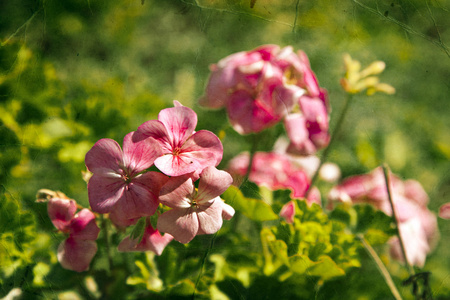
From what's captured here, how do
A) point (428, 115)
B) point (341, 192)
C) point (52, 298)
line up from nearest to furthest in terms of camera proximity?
point (52, 298) < point (341, 192) < point (428, 115)

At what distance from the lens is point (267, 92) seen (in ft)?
1.50

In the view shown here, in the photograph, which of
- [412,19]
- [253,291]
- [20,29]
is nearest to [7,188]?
[20,29]

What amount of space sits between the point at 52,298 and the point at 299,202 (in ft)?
0.87

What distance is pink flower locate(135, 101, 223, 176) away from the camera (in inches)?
13.6

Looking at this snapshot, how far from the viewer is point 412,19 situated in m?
0.55

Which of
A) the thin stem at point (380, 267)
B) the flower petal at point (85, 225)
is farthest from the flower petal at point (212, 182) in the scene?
the thin stem at point (380, 267)

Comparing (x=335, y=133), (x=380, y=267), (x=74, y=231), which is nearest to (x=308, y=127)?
(x=335, y=133)

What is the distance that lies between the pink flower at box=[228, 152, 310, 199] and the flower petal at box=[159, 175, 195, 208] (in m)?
0.19

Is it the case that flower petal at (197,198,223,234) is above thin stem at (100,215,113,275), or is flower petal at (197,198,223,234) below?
above

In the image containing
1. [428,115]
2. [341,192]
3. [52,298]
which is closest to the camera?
[52,298]

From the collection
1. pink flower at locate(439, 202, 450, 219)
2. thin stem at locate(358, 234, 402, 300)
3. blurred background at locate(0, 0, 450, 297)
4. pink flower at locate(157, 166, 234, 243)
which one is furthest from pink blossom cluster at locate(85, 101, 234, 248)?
pink flower at locate(439, 202, 450, 219)

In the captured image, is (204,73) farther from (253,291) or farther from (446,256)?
(446,256)

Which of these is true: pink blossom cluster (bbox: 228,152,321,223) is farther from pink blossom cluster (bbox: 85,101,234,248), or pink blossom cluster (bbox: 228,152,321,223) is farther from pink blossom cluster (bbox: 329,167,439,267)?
pink blossom cluster (bbox: 85,101,234,248)

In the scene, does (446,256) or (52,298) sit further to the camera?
(446,256)
